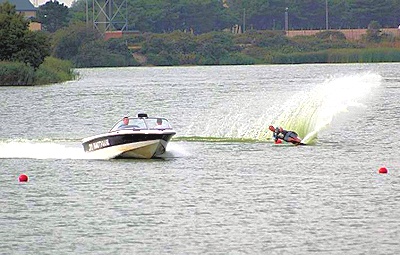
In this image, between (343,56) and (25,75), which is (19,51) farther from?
(343,56)

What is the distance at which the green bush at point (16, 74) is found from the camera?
332 feet

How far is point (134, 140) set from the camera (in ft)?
130

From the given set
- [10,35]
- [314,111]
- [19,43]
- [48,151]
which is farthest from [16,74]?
[48,151]

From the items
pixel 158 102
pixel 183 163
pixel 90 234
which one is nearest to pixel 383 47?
pixel 158 102

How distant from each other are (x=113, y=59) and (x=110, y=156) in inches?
6013

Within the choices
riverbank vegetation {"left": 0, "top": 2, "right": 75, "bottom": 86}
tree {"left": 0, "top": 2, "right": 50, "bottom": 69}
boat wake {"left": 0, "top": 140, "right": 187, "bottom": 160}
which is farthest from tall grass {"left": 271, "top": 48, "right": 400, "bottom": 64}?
boat wake {"left": 0, "top": 140, "right": 187, "bottom": 160}

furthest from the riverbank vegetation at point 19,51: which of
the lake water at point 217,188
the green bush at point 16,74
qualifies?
the lake water at point 217,188

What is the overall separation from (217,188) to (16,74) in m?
70.9

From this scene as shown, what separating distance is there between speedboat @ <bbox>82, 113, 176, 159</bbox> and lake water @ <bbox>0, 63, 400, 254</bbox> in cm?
32

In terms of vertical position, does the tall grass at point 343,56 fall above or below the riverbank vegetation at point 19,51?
below

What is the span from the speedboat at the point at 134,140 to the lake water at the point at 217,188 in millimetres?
324

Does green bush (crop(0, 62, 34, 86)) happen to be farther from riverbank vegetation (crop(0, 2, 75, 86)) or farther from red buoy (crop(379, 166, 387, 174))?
red buoy (crop(379, 166, 387, 174))

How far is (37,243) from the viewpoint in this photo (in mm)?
26500

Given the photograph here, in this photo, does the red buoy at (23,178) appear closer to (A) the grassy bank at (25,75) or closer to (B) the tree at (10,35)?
(A) the grassy bank at (25,75)
